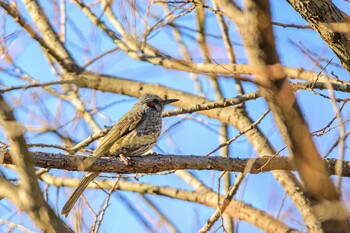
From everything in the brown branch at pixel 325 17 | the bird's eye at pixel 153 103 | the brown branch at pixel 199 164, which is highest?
the bird's eye at pixel 153 103

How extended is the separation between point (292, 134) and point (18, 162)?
4.26 feet

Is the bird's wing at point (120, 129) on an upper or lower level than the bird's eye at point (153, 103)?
lower

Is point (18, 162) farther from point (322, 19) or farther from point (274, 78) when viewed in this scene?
point (322, 19)

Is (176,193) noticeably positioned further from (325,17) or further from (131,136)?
(325,17)

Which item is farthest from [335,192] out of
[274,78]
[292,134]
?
[274,78]

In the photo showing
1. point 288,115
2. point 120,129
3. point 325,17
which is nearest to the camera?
point 288,115

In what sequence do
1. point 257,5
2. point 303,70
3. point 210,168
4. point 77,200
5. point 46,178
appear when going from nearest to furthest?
point 257,5 < point 210,168 < point 77,200 < point 303,70 < point 46,178

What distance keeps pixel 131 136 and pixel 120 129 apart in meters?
0.12

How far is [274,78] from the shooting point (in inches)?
111

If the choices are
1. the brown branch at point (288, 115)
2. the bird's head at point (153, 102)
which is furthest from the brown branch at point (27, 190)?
the bird's head at point (153, 102)

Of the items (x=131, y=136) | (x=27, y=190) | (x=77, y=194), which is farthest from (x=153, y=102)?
(x=27, y=190)

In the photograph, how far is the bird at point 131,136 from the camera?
554cm

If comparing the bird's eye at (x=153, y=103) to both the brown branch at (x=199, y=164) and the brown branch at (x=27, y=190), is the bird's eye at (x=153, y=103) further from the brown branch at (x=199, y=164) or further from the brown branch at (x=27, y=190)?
the brown branch at (x=27, y=190)

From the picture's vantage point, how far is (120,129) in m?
6.06
